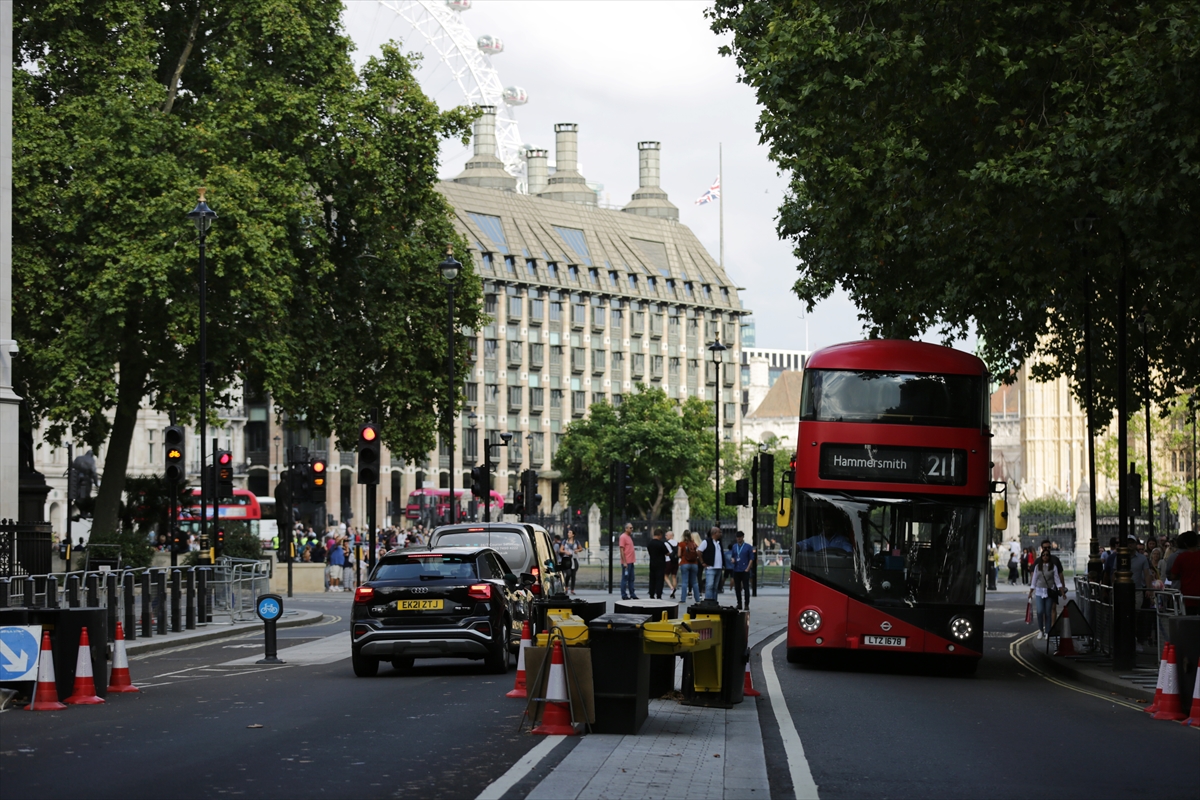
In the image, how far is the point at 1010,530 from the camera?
83.5 meters

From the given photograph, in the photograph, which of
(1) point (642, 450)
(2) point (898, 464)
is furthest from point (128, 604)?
(1) point (642, 450)

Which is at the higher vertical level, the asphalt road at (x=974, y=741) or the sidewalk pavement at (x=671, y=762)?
the sidewalk pavement at (x=671, y=762)

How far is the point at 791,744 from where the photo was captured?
43.3ft

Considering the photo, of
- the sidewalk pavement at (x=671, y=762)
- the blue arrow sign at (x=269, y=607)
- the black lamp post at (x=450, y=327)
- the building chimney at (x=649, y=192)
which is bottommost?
the sidewalk pavement at (x=671, y=762)

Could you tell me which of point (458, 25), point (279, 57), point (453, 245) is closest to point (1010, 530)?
point (453, 245)

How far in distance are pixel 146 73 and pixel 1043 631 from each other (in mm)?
22979

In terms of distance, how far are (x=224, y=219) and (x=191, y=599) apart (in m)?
11.2

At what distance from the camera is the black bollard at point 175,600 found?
2838 cm

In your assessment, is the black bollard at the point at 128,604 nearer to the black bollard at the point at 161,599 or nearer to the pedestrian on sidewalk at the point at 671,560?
the black bollard at the point at 161,599

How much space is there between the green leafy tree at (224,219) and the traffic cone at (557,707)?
25397 millimetres

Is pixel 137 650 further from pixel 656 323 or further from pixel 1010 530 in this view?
pixel 656 323

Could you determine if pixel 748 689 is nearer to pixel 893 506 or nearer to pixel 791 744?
pixel 791 744

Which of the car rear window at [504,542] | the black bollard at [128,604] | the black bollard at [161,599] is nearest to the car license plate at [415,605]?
the car rear window at [504,542]

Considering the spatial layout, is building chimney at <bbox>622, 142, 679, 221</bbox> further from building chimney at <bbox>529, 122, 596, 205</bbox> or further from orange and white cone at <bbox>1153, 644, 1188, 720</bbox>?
orange and white cone at <bbox>1153, 644, 1188, 720</bbox>
